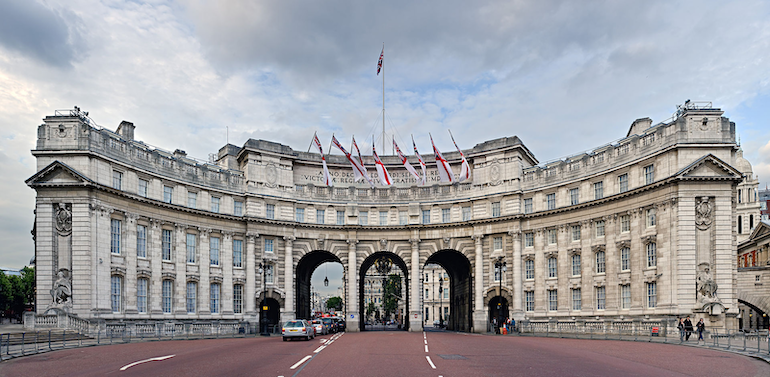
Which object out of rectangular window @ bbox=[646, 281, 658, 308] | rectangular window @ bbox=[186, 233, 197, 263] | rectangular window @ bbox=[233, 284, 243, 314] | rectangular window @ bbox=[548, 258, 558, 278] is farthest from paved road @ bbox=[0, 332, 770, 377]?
rectangular window @ bbox=[233, 284, 243, 314]

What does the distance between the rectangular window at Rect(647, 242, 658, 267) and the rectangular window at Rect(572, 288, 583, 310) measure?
26.3 ft

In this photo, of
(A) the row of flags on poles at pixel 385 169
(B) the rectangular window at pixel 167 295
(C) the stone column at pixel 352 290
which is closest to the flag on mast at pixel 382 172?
(A) the row of flags on poles at pixel 385 169

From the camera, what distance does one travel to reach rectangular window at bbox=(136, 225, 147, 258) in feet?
170

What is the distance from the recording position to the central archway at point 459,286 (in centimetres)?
6775

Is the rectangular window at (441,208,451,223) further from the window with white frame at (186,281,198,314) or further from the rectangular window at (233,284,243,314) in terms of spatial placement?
the window with white frame at (186,281,198,314)

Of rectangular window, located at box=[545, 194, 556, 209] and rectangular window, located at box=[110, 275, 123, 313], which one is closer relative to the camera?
rectangular window, located at box=[110, 275, 123, 313]

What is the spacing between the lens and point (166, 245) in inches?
2167

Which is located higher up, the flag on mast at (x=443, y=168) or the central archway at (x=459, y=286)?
the flag on mast at (x=443, y=168)

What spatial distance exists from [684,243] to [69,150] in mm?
45557

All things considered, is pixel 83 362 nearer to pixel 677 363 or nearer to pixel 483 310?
pixel 677 363

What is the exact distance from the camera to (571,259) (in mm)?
58156

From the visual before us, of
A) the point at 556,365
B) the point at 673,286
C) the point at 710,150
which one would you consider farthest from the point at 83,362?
the point at 710,150

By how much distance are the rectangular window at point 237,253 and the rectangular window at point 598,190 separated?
3396 cm

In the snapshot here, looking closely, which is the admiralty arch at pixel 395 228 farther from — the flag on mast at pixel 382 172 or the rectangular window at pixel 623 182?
the flag on mast at pixel 382 172
